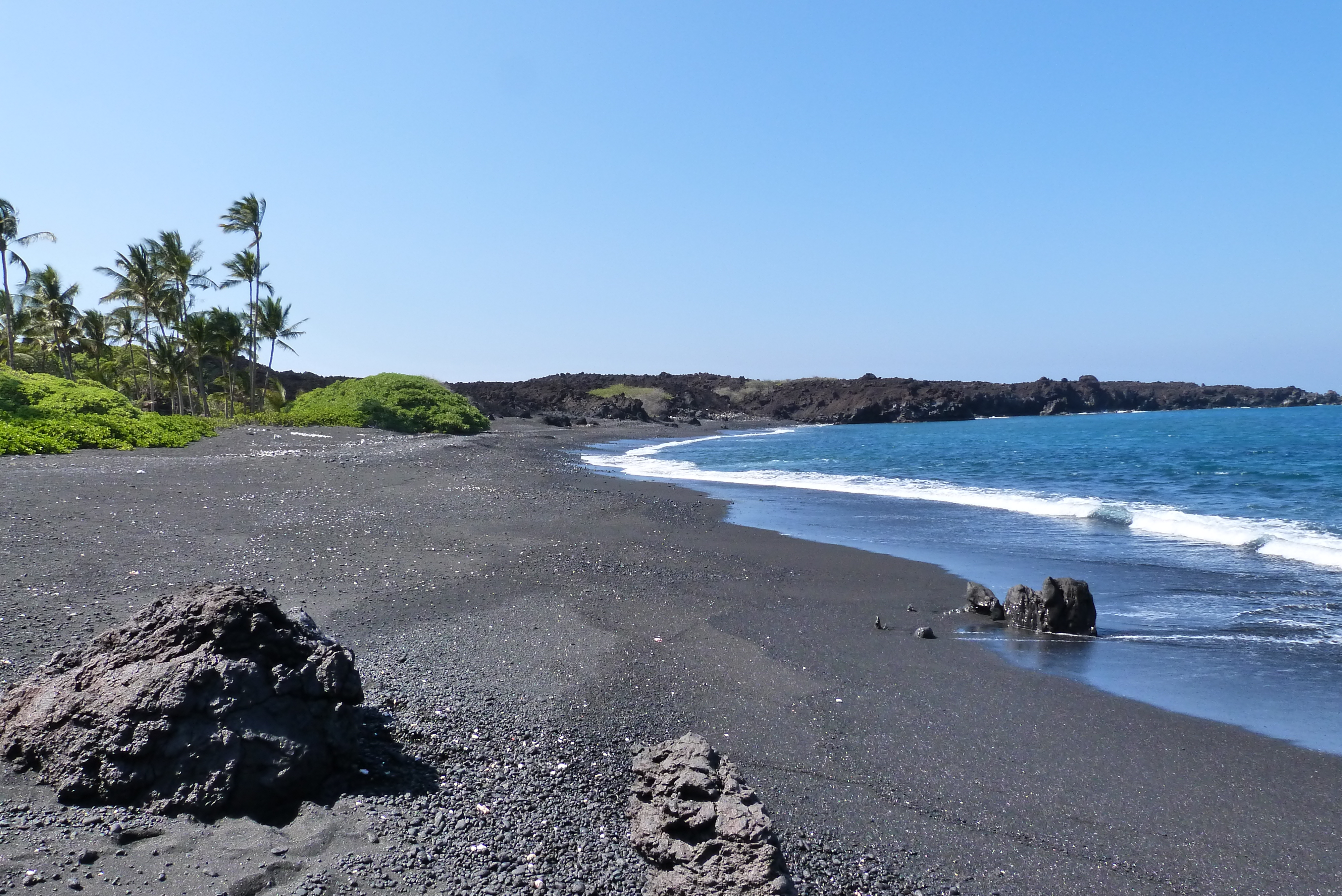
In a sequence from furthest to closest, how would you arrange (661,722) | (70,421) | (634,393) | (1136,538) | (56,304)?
1. (634,393)
2. (56,304)
3. (70,421)
4. (1136,538)
5. (661,722)

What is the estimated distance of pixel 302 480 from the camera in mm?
15148

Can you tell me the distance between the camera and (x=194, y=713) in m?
3.56

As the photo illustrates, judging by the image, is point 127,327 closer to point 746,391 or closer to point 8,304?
point 8,304

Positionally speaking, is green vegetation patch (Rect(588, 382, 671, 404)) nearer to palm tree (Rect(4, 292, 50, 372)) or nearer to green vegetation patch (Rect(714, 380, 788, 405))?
green vegetation patch (Rect(714, 380, 788, 405))

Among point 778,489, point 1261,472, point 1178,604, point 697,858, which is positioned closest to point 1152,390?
point 1261,472

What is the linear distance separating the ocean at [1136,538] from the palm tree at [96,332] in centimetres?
2517

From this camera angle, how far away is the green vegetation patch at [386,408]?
116ft

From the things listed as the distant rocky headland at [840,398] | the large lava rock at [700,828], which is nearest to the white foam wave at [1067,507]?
the large lava rock at [700,828]

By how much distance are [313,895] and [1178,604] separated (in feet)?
31.0

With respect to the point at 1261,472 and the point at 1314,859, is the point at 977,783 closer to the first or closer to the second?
the point at 1314,859

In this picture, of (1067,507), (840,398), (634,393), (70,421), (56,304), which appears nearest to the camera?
(1067,507)

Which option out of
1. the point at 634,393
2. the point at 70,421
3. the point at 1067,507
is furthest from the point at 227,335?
the point at 634,393

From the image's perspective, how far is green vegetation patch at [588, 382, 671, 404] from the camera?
83562 millimetres

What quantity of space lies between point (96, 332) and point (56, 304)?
4.38 meters
